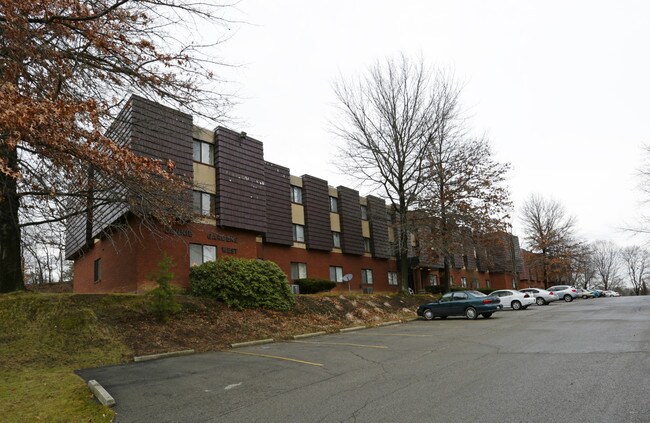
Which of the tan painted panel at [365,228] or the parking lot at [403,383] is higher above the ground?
the tan painted panel at [365,228]

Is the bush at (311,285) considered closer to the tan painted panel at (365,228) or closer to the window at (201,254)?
the window at (201,254)

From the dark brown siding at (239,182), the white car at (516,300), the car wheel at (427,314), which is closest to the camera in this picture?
the dark brown siding at (239,182)

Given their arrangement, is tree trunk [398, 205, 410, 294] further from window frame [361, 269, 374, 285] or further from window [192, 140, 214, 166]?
window [192, 140, 214, 166]

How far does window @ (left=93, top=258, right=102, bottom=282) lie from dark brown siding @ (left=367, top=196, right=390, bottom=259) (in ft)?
68.5

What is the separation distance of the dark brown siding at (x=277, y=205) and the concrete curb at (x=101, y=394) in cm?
1932

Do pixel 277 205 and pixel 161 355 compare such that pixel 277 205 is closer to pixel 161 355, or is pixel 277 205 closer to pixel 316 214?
pixel 316 214

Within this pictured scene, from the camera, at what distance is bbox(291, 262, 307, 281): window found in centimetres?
2967

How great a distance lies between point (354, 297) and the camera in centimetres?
2602

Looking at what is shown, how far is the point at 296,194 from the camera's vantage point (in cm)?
3198

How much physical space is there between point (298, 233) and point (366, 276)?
28.5 feet

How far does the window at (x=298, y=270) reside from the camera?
29673 millimetres

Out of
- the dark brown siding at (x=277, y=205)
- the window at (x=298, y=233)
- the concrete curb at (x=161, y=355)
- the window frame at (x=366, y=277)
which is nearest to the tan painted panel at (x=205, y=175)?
the dark brown siding at (x=277, y=205)

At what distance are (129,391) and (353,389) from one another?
4012 mm

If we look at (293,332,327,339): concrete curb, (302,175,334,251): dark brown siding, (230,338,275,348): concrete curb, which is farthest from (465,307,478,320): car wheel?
(302,175,334,251): dark brown siding
